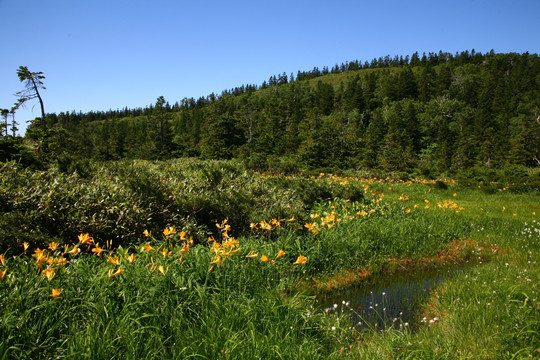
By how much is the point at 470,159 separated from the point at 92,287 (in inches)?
2161

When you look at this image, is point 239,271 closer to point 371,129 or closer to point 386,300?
point 386,300

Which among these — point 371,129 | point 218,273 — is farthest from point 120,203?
point 371,129

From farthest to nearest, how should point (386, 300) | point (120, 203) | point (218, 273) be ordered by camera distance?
1. point (120, 203)
2. point (386, 300)
3. point (218, 273)

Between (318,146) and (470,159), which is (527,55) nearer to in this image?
(470,159)

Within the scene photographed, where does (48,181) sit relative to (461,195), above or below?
above

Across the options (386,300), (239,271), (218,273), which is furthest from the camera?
(386,300)

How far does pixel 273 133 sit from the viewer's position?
5091cm

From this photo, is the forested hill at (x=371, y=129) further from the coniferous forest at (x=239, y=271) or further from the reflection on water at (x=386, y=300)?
the reflection on water at (x=386, y=300)

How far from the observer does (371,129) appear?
2249 inches

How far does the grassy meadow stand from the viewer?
224 centimetres

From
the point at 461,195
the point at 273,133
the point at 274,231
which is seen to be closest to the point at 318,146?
the point at 273,133

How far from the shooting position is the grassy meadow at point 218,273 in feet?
7.36

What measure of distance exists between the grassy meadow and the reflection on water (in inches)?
5.3

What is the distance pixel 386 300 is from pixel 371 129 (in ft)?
188
